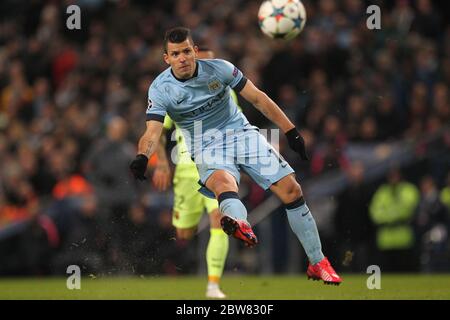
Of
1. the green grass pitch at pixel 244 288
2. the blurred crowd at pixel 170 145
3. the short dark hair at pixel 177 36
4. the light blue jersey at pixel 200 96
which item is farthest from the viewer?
the blurred crowd at pixel 170 145

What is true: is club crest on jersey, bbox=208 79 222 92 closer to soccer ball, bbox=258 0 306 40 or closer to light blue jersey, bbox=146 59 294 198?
light blue jersey, bbox=146 59 294 198

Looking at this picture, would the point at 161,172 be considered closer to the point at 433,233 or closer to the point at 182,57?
the point at 182,57

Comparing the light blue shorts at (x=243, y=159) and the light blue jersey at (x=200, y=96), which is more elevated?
the light blue jersey at (x=200, y=96)

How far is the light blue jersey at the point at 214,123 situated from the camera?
940 cm

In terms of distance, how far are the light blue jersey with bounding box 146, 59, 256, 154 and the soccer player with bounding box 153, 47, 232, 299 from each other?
135 cm

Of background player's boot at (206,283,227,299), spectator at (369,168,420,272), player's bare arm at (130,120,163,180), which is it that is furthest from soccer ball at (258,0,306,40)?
spectator at (369,168,420,272)

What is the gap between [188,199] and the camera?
450 inches

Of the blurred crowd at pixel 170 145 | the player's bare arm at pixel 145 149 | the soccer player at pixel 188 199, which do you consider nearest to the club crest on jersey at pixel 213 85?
the player's bare arm at pixel 145 149

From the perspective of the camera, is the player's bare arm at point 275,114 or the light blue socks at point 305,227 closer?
the player's bare arm at point 275,114

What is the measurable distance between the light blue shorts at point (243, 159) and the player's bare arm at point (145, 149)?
2.24 ft

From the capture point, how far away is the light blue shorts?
9.42 meters

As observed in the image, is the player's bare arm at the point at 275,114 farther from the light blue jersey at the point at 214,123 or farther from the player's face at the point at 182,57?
the player's face at the point at 182,57

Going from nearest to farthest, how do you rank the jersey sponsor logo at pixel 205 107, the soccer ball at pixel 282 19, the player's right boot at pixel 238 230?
the player's right boot at pixel 238 230 < the jersey sponsor logo at pixel 205 107 < the soccer ball at pixel 282 19

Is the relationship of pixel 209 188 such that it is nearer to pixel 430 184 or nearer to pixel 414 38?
pixel 430 184
